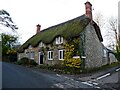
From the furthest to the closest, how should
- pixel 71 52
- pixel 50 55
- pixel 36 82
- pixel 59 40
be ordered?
pixel 50 55 < pixel 59 40 < pixel 71 52 < pixel 36 82

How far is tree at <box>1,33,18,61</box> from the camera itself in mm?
50125

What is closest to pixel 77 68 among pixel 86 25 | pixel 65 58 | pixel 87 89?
pixel 65 58

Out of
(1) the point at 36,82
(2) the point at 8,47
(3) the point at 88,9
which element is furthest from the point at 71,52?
(2) the point at 8,47

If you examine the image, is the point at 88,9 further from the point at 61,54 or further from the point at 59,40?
the point at 61,54

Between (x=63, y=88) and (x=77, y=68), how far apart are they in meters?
12.9

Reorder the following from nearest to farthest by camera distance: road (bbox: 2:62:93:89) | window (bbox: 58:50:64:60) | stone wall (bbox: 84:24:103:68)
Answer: road (bbox: 2:62:93:89)
stone wall (bbox: 84:24:103:68)
window (bbox: 58:50:64:60)

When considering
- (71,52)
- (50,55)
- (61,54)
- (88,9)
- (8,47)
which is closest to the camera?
(71,52)

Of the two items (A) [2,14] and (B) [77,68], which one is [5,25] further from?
(B) [77,68]

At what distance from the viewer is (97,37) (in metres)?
31.8

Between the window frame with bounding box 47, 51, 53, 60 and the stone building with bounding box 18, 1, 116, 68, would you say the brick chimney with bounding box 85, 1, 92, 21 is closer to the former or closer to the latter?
the stone building with bounding box 18, 1, 116, 68

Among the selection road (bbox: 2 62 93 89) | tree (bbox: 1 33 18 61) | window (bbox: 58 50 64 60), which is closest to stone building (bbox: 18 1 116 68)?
window (bbox: 58 50 64 60)

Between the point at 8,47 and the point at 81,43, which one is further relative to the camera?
the point at 8,47

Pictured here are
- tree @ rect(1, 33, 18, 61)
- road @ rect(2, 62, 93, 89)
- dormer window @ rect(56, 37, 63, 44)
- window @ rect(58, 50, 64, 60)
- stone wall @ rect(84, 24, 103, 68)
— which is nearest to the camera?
road @ rect(2, 62, 93, 89)

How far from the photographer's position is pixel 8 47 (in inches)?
2132
